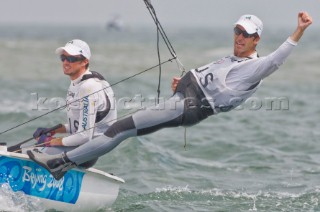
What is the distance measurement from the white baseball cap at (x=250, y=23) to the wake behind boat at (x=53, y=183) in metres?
2.20

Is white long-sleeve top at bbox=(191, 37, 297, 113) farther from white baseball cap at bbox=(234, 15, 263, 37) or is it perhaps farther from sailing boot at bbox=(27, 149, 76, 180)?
sailing boot at bbox=(27, 149, 76, 180)

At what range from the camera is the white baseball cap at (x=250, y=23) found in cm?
773

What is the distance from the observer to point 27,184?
8305 mm

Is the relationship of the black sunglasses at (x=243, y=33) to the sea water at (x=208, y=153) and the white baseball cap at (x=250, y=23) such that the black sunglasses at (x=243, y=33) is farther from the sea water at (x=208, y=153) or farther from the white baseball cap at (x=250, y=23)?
the sea water at (x=208, y=153)

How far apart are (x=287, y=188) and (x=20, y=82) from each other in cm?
1421

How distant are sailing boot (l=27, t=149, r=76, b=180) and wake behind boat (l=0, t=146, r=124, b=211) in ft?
0.84

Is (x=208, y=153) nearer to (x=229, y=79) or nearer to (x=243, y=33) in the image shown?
(x=229, y=79)

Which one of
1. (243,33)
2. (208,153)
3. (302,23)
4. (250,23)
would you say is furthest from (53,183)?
(208,153)

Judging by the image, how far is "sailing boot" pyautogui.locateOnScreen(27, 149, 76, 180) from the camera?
7.94 meters

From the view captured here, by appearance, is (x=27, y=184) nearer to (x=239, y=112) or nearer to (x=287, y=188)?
(x=287, y=188)

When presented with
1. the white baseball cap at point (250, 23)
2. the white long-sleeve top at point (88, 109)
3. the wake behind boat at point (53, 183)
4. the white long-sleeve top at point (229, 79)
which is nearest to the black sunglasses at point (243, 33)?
the white baseball cap at point (250, 23)

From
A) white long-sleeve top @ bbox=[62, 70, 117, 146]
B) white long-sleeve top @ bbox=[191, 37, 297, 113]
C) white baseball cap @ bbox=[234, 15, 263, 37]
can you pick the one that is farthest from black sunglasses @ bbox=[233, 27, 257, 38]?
white long-sleeve top @ bbox=[62, 70, 117, 146]

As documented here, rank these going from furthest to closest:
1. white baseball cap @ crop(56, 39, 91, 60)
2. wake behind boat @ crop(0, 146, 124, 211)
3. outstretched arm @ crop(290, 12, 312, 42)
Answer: wake behind boat @ crop(0, 146, 124, 211)
white baseball cap @ crop(56, 39, 91, 60)
outstretched arm @ crop(290, 12, 312, 42)

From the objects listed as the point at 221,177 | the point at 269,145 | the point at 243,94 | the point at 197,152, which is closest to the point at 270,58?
the point at 243,94
